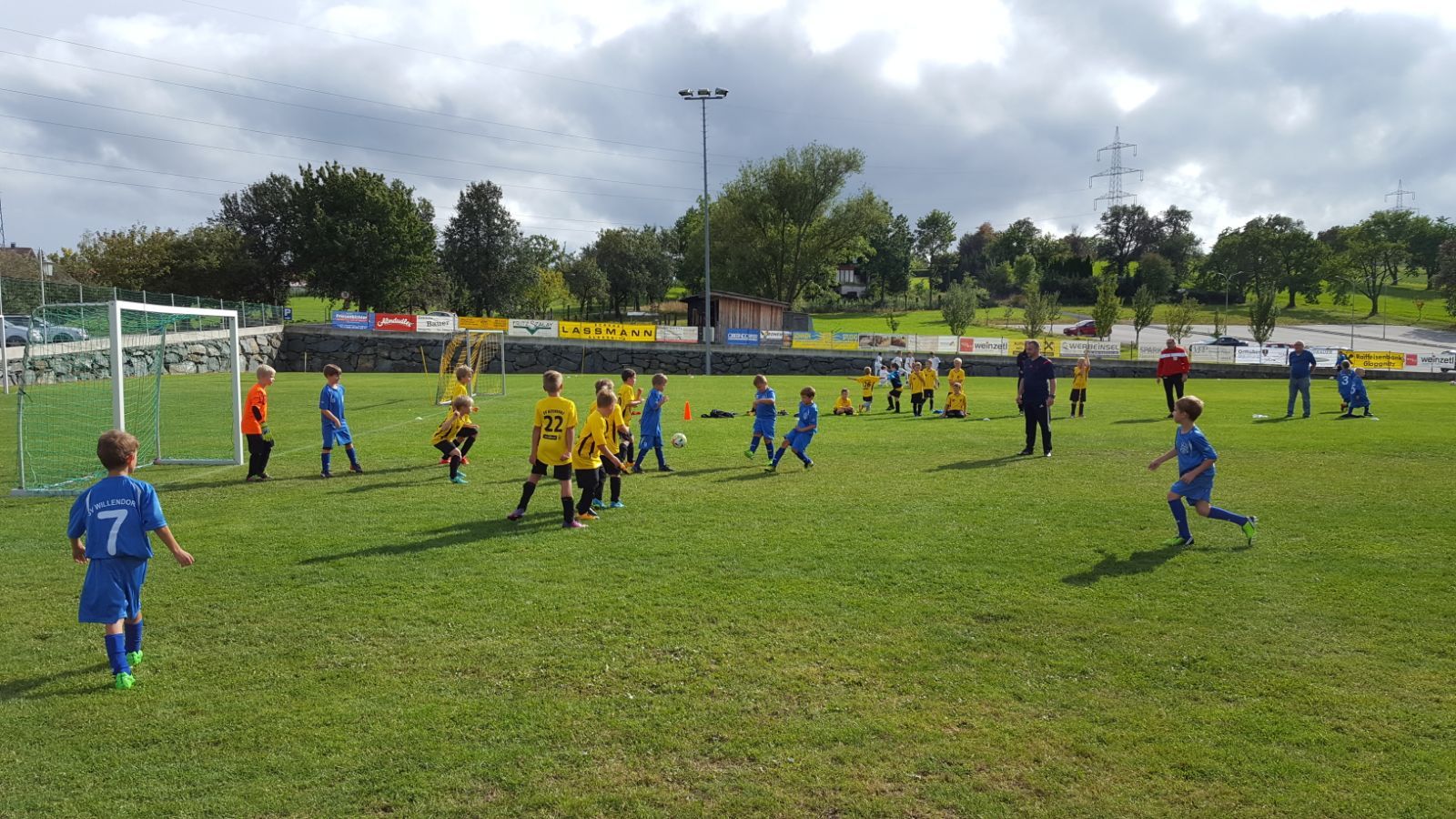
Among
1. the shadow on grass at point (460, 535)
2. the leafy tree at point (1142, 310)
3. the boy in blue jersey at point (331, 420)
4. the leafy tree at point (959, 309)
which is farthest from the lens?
the leafy tree at point (959, 309)

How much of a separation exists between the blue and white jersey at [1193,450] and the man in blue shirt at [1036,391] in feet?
17.9

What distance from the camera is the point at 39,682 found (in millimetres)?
5363

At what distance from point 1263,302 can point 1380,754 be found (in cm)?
6812

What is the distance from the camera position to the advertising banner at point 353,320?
A: 158ft

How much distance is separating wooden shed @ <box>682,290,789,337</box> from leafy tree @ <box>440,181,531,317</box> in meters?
25.4

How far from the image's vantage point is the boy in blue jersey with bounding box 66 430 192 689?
17.5 ft

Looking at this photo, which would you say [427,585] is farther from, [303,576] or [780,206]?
[780,206]

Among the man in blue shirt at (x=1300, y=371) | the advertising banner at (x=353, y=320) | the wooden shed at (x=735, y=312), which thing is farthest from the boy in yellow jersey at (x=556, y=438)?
the advertising banner at (x=353, y=320)

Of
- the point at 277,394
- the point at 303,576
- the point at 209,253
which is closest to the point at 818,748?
the point at 303,576

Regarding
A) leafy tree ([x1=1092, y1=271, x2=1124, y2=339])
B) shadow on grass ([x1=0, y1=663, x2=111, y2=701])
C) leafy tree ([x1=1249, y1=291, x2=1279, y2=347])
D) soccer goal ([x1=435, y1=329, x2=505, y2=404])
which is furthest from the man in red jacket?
leafy tree ([x1=1249, y1=291, x2=1279, y2=347])

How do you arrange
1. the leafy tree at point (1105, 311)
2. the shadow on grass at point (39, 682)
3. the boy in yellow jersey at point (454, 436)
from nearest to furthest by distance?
the shadow on grass at point (39, 682)
the boy in yellow jersey at point (454, 436)
the leafy tree at point (1105, 311)

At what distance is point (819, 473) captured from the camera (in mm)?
13359

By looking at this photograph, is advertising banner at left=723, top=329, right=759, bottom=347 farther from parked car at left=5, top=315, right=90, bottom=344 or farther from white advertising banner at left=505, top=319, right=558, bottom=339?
parked car at left=5, top=315, right=90, bottom=344

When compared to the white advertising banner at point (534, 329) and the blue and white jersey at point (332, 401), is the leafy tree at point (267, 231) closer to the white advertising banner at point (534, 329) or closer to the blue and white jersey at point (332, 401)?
the white advertising banner at point (534, 329)
